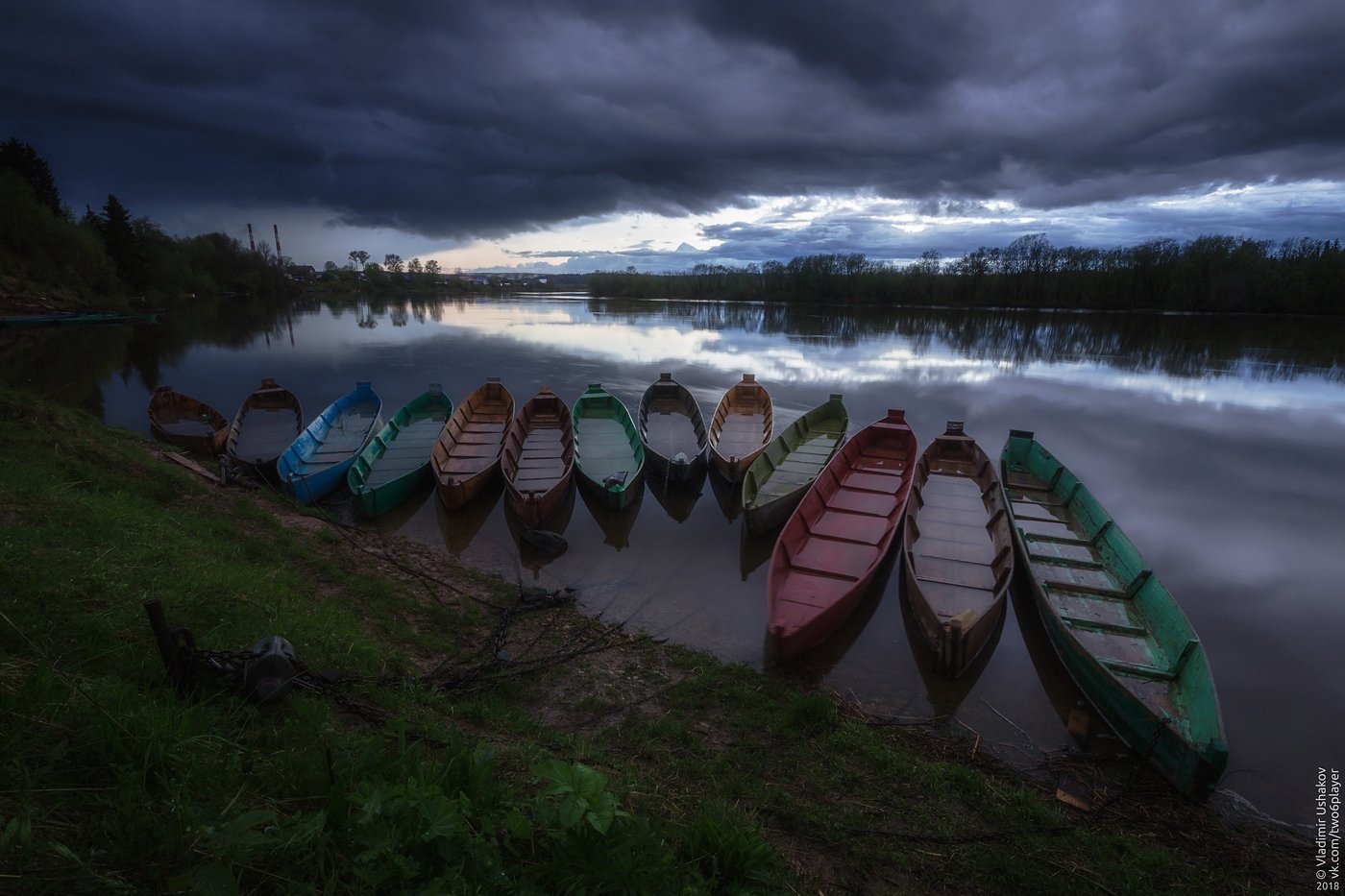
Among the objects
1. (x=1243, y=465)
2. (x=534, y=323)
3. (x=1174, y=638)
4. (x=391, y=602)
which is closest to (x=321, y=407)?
(x=391, y=602)

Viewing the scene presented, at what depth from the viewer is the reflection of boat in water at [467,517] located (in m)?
11.8

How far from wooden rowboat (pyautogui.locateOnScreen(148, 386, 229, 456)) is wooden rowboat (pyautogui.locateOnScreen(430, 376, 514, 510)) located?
642 cm

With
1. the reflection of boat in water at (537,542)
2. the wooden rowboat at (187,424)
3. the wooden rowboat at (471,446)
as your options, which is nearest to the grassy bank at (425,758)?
the reflection of boat in water at (537,542)

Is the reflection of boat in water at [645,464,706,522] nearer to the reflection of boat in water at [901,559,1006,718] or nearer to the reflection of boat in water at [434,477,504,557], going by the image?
the reflection of boat in water at [434,477,504,557]

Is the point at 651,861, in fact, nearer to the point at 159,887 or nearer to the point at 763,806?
the point at 159,887

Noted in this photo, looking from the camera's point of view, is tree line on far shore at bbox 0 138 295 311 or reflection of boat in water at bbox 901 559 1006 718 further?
tree line on far shore at bbox 0 138 295 311

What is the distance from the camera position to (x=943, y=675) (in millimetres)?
7883

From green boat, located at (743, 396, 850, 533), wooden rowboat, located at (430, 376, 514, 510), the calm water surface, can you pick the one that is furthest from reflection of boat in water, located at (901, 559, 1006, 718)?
wooden rowboat, located at (430, 376, 514, 510)

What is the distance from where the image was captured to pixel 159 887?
207 centimetres

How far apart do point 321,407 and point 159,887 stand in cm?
2308

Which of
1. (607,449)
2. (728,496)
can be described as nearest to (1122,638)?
(728,496)

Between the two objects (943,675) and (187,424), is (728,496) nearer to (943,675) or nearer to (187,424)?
(943,675)

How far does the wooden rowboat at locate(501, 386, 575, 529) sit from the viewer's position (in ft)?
38.2

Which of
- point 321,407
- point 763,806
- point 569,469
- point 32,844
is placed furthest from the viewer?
point 321,407
